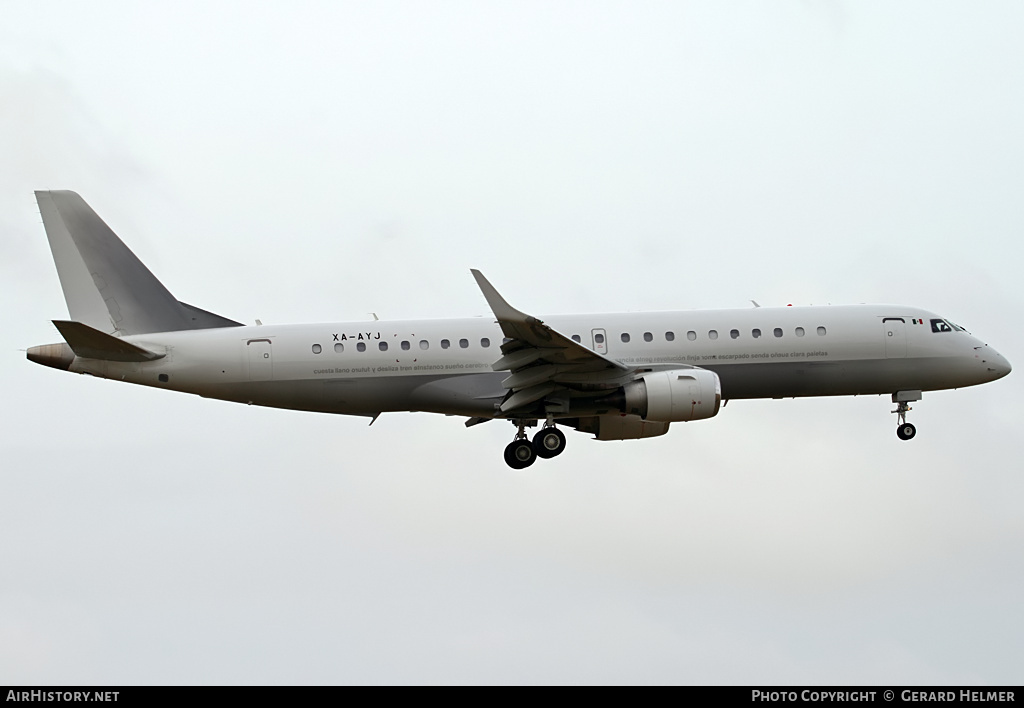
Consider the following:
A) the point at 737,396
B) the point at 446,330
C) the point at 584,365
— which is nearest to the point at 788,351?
the point at 737,396

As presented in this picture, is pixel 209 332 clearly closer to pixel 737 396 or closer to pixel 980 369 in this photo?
pixel 737 396

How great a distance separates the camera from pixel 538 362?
37531 millimetres

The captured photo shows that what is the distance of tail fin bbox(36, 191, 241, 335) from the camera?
39562 mm

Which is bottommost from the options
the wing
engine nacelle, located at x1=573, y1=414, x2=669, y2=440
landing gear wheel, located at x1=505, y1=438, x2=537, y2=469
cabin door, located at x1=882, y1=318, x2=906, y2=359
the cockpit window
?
landing gear wheel, located at x1=505, y1=438, x2=537, y2=469

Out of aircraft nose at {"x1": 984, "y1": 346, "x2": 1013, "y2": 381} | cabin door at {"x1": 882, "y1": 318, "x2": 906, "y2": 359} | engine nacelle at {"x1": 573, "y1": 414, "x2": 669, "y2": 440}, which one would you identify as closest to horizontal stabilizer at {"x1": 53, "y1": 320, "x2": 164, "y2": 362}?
engine nacelle at {"x1": 573, "y1": 414, "x2": 669, "y2": 440}

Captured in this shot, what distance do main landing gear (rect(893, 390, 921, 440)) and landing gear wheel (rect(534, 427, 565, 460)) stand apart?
10.4m

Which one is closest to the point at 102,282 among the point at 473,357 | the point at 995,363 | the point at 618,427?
the point at 473,357

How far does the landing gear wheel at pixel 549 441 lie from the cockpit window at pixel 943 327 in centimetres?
1183

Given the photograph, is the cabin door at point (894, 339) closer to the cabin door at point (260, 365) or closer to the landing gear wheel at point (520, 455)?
the landing gear wheel at point (520, 455)

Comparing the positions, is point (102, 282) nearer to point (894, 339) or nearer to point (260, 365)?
point (260, 365)

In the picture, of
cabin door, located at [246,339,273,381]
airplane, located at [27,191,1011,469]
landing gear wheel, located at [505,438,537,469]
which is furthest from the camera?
landing gear wheel, located at [505,438,537,469]

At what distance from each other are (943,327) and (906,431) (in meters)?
3.34

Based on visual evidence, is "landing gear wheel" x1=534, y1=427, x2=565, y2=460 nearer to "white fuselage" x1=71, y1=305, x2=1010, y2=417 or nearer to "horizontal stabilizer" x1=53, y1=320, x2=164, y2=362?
"white fuselage" x1=71, y1=305, x2=1010, y2=417
